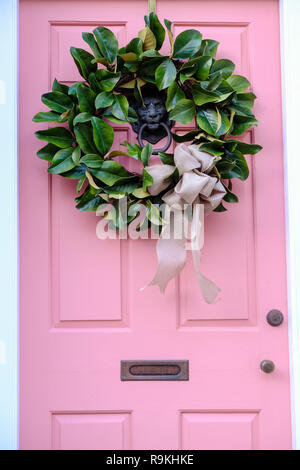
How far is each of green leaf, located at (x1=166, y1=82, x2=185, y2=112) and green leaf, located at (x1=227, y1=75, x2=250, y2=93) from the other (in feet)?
0.50

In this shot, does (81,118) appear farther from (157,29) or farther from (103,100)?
(157,29)

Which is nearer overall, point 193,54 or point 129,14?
point 193,54

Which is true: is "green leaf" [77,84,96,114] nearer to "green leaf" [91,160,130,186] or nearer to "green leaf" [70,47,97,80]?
"green leaf" [70,47,97,80]

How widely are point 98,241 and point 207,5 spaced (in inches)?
31.1

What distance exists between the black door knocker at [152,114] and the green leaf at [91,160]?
155mm

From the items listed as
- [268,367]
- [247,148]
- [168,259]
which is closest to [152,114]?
[247,148]

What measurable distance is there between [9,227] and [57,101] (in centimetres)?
39

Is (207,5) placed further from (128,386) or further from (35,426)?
(35,426)

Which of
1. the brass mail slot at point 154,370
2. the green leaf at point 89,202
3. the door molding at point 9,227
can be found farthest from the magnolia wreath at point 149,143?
the brass mail slot at point 154,370

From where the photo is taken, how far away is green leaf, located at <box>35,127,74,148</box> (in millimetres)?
1345

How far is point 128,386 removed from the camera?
1.42 metres

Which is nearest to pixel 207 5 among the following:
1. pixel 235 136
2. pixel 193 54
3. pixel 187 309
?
pixel 193 54

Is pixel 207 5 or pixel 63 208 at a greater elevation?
pixel 207 5

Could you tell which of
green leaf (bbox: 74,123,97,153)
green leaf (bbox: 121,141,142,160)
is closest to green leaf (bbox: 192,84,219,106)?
green leaf (bbox: 121,141,142,160)
